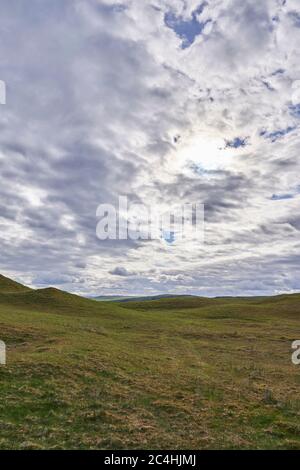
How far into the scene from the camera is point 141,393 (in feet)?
86.3

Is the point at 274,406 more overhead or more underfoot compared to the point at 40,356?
more underfoot

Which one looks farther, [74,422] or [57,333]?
[57,333]

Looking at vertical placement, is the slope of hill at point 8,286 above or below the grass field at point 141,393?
above

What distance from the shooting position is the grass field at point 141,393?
736 inches

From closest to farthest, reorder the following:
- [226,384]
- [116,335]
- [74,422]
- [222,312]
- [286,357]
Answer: [74,422], [226,384], [286,357], [116,335], [222,312]

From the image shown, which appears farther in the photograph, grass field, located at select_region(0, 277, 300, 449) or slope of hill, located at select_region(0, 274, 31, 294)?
slope of hill, located at select_region(0, 274, 31, 294)

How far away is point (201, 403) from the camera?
979 inches

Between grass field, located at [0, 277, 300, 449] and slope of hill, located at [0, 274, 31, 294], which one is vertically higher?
slope of hill, located at [0, 274, 31, 294]

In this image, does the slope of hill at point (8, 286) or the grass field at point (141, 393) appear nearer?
the grass field at point (141, 393)

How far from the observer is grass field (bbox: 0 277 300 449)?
18703 mm

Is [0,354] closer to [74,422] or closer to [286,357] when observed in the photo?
[74,422]
